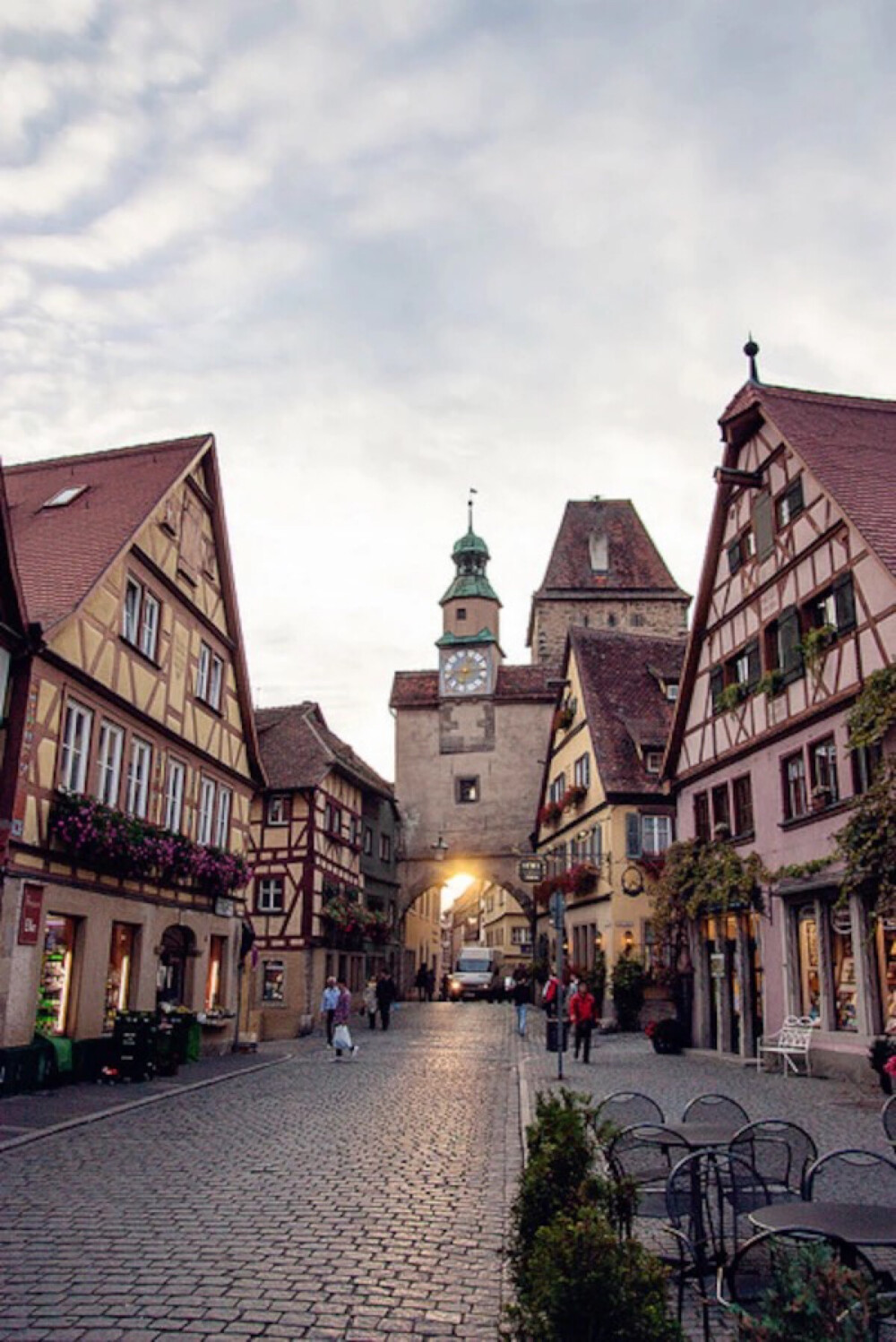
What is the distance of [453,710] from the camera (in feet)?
164

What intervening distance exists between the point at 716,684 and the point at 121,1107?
46.6ft

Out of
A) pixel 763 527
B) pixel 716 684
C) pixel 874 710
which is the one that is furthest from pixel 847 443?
pixel 874 710

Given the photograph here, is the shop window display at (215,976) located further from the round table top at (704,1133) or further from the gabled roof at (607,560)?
the gabled roof at (607,560)

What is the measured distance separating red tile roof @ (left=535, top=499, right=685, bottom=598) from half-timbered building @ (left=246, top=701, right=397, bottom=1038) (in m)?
23.3

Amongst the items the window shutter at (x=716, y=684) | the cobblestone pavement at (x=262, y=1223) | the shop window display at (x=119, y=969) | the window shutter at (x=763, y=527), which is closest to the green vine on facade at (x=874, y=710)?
the window shutter at (x=763, y=527)

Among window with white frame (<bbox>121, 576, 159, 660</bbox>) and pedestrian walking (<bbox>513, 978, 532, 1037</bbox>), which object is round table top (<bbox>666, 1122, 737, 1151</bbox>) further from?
pedestrian walking (<bbox>513, 978, 532, 1037</bbox>)

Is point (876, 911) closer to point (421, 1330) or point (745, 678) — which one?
point (745, 678)

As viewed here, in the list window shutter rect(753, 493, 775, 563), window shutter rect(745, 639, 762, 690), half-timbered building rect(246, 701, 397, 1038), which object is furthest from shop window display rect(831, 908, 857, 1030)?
half-timbered building rect(246, 701, 397, 1038)

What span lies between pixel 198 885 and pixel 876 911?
1287 cm

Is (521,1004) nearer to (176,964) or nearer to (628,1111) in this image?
(176,964)

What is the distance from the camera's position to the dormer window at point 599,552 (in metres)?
59.3

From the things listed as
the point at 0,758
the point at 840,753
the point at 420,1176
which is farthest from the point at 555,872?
the point at 420,1176

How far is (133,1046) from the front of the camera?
16.7 m

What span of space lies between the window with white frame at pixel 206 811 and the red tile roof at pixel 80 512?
239 inches
